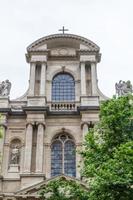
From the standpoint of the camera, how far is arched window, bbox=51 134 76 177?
89.2ft

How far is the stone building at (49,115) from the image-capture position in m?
26.3

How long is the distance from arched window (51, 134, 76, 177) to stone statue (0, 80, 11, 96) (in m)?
5.22

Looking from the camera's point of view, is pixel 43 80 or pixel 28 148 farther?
pixel 43 80

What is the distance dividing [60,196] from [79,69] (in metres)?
16.8

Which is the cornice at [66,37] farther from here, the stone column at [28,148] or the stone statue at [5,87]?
the stone column at [28,148]

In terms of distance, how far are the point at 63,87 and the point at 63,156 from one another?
20.4 feet

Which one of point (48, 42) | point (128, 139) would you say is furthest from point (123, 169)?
point (48, 42)

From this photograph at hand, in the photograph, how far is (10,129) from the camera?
2838cm

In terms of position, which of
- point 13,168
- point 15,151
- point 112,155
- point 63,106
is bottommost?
point 112,155

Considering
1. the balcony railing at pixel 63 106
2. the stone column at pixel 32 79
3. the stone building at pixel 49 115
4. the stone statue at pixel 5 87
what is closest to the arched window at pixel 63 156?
the stone building at pixel 49 115

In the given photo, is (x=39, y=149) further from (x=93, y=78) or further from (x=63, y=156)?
(x=93, y=78)

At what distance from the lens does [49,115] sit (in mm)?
28875

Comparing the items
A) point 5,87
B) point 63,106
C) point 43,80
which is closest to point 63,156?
point 63,106

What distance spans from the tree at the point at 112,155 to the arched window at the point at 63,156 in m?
8.88
